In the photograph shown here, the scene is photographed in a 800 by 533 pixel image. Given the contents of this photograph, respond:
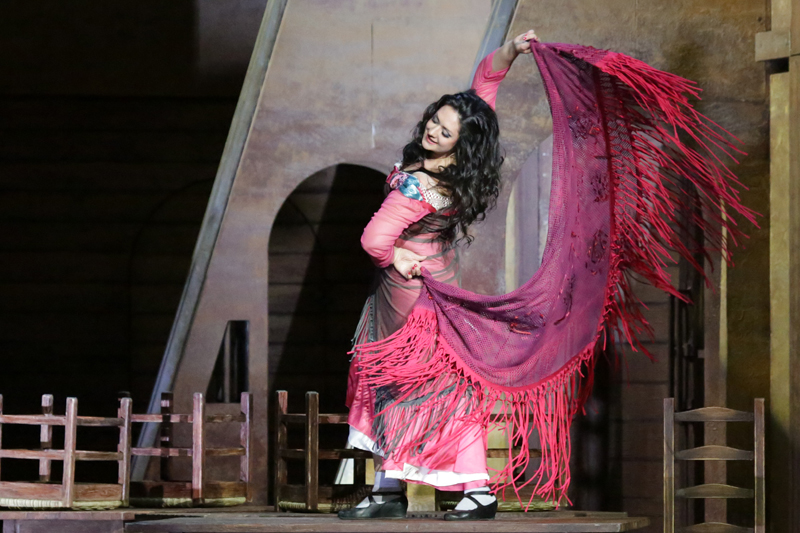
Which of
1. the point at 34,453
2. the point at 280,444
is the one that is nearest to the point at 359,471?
the point at 280,444

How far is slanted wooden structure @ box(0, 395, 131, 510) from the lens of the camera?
157 inches

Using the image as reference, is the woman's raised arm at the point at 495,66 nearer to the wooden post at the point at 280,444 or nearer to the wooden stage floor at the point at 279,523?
the wooden stage floor at the point at 279,523

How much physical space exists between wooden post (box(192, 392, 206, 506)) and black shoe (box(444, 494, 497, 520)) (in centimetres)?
128

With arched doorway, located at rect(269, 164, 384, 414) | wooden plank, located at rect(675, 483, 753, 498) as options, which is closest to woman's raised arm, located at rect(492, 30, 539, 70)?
wooden plank, located at rect(675, 483, 753, 498)

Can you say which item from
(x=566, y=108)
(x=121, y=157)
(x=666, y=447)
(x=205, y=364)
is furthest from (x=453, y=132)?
(x=121, y=157)

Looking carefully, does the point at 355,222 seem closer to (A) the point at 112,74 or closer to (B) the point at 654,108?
(A) the point at 112,74

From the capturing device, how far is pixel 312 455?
4.07m

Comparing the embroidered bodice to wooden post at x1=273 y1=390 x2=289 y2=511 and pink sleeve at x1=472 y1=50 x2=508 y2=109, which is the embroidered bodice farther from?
wooden post at x1=273 y1=390 x2=289 y2=511

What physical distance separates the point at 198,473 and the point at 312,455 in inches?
22.1

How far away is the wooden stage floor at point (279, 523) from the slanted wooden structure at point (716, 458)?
0.75 ft

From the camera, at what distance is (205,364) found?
477 cm

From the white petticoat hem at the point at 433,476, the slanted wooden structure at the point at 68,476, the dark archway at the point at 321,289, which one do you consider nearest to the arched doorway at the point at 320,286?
the dark archway at the point at 321,289

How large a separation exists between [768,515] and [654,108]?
1829 mm

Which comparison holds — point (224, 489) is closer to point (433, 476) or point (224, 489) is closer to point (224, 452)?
point (224, 452)
